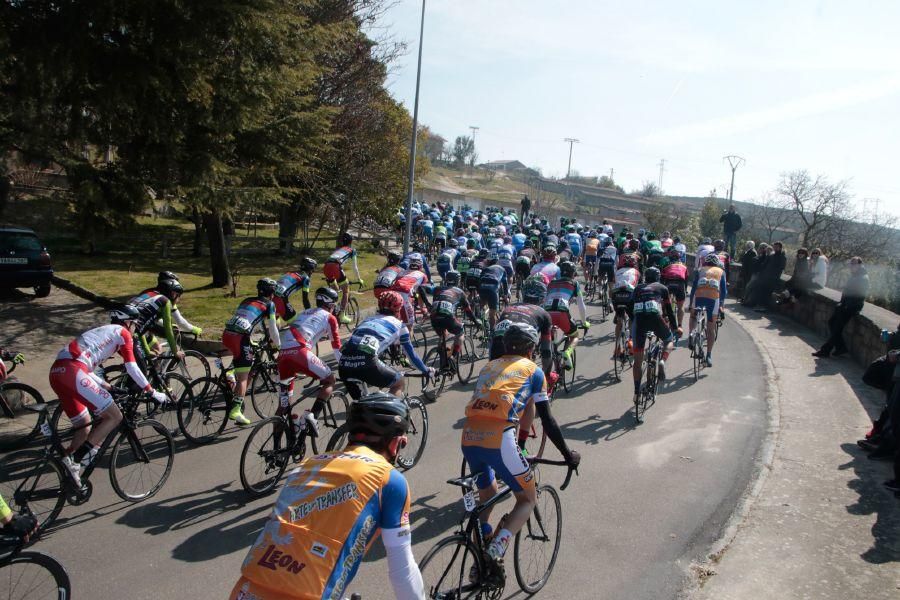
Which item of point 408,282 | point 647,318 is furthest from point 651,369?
point 408,282

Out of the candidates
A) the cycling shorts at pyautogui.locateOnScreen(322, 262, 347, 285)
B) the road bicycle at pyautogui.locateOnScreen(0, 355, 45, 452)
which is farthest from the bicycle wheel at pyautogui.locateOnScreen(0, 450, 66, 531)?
the cycling shorts at pyautogui.locateOnScreen(322, 262, 347, 285)

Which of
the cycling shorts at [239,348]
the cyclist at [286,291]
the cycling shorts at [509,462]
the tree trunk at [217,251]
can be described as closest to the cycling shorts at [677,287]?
the cyclist at [286,291]

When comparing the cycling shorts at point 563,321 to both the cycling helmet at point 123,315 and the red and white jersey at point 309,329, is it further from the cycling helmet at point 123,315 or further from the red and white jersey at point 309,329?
the cycling helmet at point 123,315

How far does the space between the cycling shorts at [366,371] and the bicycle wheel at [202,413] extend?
218cm

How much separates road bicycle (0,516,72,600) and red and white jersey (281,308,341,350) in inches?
136

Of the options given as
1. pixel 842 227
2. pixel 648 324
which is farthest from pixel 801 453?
pixel 842 227

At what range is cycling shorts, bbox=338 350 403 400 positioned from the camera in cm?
662

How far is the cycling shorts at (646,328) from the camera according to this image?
30.4 ft

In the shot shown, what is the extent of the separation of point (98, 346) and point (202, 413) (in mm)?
1938

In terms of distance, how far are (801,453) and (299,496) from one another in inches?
296

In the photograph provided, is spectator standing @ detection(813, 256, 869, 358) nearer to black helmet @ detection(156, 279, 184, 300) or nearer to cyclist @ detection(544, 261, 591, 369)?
cyclist @ detection(544, 261, 591, 369)

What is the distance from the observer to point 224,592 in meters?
4.74

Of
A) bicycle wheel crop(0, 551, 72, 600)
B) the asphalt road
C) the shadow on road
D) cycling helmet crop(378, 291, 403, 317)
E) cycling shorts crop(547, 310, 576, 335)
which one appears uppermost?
cycling helmet crop(378, 291, 403, 317)

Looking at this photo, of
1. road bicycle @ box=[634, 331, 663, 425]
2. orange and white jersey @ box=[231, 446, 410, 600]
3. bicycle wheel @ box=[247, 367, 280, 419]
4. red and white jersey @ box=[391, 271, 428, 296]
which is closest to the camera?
orange and white jersey @ box=[231, 446, 410, 600]
